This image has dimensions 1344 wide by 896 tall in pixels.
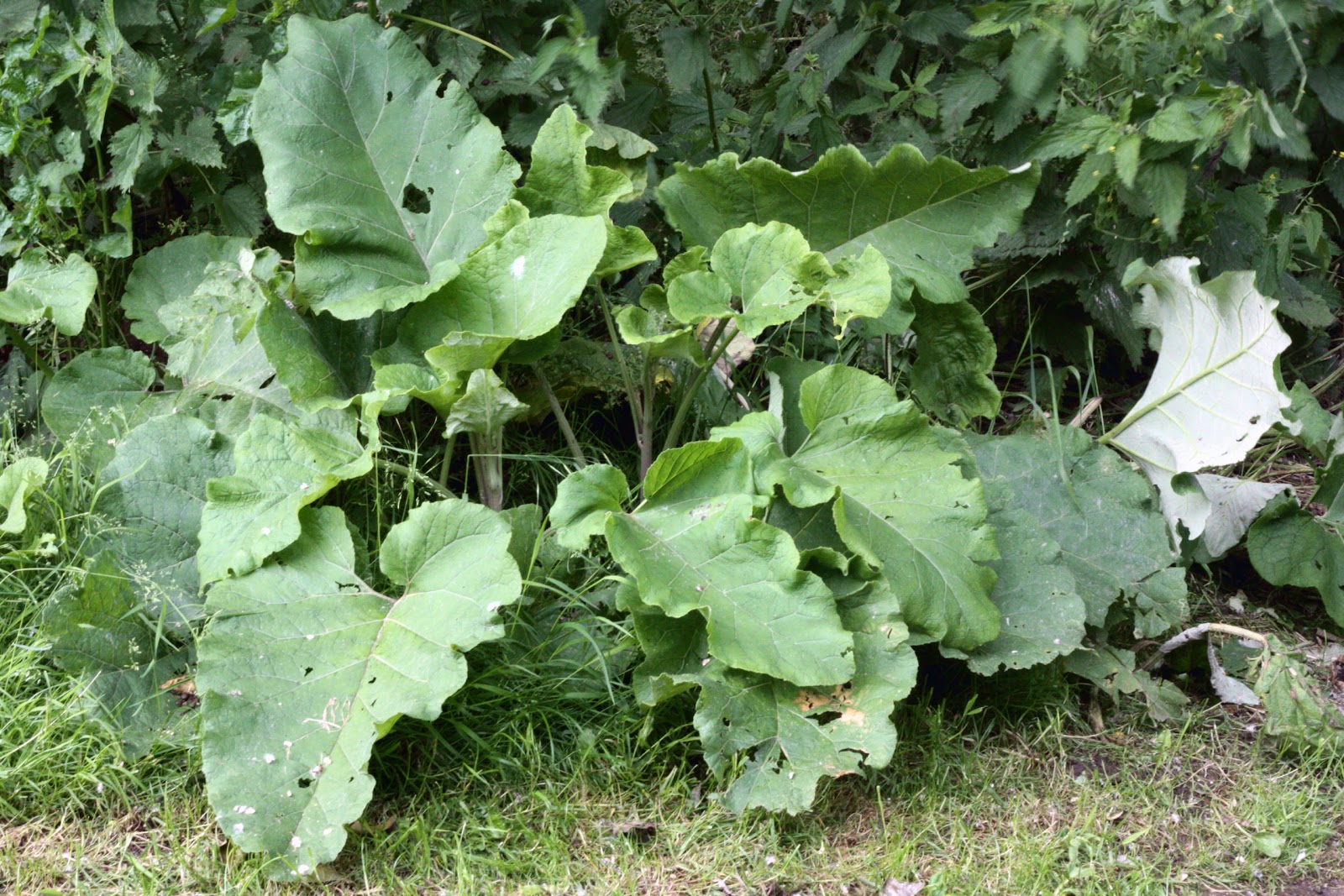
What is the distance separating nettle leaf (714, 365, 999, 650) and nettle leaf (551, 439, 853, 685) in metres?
0.09

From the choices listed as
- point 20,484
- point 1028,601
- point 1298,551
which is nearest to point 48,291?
point 20,484

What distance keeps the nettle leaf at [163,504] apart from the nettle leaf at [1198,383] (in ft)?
6.58

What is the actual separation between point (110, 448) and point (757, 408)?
147cm

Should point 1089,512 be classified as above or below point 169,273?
below

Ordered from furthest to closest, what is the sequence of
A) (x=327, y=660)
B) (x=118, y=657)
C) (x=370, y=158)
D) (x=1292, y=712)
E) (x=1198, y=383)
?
(x=1198, y=383)
(x=370, y=158)
(x=1292, y=712)
(x=118, y=657)
(x=327, y=660)

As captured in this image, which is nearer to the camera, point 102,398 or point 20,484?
point 20,484

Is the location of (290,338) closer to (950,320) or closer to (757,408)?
(757,408)

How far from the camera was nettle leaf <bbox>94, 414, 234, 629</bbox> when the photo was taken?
2254 mm

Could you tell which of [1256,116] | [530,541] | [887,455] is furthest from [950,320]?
[530,541]

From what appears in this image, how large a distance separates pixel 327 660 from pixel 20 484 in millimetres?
818

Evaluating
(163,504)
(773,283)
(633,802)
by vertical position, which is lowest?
(633,802)

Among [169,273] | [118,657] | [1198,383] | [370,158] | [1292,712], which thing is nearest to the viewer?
[118,657]

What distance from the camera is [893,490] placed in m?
2.31

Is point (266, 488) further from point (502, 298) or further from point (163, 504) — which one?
point (502, 298)
